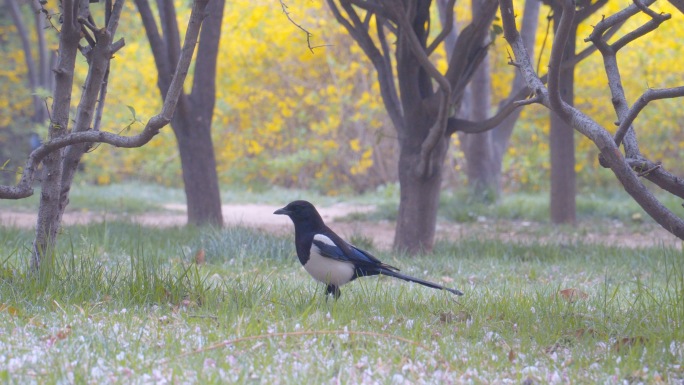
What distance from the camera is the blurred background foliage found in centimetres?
1734

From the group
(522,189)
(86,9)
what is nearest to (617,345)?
(86,9)

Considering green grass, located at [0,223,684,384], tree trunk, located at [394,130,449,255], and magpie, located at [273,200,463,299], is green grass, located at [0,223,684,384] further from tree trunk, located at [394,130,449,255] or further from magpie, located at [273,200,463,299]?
tree trunk, located at [394,130,449,255]

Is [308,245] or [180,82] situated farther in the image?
[308,245]

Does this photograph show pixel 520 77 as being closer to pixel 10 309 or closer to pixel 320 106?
→ pixel 320 106

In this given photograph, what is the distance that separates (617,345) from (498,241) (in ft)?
15.2

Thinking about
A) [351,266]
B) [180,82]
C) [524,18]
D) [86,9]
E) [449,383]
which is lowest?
[449,383]

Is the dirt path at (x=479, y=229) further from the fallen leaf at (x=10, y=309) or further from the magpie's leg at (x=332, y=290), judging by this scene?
the fallen leaf at (x=10, y=309)

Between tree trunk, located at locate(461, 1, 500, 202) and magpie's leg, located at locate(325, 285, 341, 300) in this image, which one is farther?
tree trunk, located at locate(461, 1, 500, 202)

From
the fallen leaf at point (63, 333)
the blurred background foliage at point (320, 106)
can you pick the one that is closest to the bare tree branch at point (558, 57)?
the fallen leaf at point (63, 333)

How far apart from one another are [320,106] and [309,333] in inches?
635

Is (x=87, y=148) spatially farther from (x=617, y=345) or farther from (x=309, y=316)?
(x=617, y=345)

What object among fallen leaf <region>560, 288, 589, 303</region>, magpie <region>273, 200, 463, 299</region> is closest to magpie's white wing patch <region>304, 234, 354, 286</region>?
magpie <region>273, 200, 463, 299</region>

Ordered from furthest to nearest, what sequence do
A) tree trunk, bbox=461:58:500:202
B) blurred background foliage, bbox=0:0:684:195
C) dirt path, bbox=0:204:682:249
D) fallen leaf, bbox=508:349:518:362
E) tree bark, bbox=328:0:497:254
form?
blurred background foliage, bbox=0:0:684:195
tree trunk, bbox=461:58:500:202
dirt path, bbox=0:204:682:249
tree bark, bbox=328:0:497:254
fallen leaf, bbox=508:349:518:362

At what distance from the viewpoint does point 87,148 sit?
4.91m
